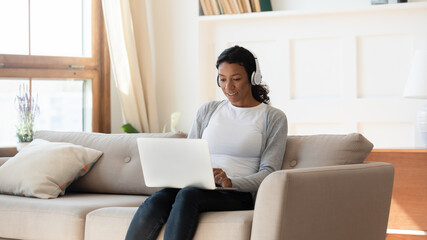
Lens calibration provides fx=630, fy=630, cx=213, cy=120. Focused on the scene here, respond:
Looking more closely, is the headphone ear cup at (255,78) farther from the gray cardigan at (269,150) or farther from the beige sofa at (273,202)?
the beige sofa at (273,202)

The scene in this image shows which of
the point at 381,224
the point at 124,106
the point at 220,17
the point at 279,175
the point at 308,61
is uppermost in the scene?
the point at 220,17

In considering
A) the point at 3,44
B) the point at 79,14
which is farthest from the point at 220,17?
the point at 3,44

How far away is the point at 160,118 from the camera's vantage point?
14.9ft

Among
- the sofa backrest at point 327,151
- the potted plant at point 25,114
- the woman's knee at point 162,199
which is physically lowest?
the woman's knee at point 162,199

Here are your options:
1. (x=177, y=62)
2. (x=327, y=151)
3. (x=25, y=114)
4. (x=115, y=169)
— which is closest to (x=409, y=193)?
(x=327, y=151)

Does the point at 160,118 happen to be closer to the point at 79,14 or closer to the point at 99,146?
the point at 79,14

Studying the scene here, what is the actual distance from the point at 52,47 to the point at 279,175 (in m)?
2.63

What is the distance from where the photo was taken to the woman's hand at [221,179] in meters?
2.34

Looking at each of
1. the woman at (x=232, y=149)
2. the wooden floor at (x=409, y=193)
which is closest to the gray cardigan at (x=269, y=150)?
the woman at (x=232, y=149)

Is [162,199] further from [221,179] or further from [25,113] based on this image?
[25,113]

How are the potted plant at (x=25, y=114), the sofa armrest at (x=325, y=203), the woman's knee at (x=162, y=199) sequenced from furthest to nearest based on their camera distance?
the potted plant at (x=25, y=114)
the woman's knee at (x=162, y=199)
the sofa armrest at (x=325, y=203)

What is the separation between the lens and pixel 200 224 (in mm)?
2215

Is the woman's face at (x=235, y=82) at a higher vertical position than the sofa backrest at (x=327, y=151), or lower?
higher

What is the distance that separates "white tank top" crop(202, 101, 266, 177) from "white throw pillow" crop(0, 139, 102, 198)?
0.70 metres
